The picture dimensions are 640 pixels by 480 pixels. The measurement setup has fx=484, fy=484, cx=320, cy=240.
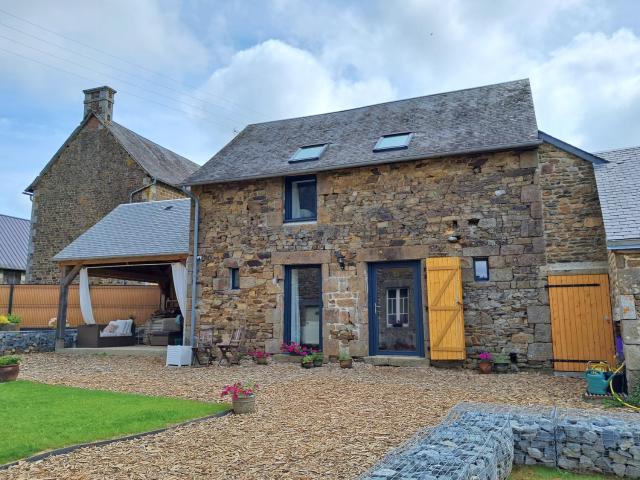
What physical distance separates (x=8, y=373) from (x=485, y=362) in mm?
8223

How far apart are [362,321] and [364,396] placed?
3132 mm

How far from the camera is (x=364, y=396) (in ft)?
22.1

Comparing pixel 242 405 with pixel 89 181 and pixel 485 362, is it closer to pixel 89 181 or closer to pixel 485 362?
pixel 485 362

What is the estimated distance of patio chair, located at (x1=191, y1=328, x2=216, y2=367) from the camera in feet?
34.9

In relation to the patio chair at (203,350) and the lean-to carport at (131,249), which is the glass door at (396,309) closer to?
the patio chair at (203,350)

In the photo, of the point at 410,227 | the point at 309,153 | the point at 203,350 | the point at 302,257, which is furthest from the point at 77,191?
the point at 410,227

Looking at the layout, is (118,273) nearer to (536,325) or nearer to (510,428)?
(536,325)

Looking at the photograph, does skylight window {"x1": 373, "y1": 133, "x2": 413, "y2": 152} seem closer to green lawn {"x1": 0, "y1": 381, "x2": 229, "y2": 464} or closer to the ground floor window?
the ground floor window

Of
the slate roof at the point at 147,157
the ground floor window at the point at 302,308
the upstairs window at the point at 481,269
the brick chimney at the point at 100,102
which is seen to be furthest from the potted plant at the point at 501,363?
the brick chimney at the point at 100,102

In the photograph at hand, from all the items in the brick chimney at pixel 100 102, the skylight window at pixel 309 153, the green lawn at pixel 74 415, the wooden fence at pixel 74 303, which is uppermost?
the brick chimney at pixel 100 102

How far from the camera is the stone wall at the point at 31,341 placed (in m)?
12.6

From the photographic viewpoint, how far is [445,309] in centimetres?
901

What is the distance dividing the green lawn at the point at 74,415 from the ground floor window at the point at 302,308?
4196mm

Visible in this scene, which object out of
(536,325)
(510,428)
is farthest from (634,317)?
(510,428)
